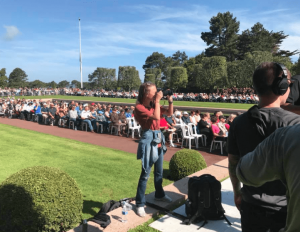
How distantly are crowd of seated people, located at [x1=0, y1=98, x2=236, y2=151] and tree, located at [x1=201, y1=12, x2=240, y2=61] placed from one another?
52.5 m

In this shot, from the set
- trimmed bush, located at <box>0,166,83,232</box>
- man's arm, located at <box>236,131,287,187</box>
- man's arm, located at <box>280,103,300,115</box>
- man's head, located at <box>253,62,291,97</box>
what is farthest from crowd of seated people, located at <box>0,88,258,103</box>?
man's arm, located at <box>236,131,287,187</box>

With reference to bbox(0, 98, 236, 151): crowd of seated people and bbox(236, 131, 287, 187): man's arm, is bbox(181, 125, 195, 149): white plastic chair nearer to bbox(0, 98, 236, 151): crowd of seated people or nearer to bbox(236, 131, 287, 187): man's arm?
bbox(0, 98, 236, 151): crowd of seated people

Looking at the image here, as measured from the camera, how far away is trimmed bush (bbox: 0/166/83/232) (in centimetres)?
313

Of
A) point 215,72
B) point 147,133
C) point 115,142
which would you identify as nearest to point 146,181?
point 147,133

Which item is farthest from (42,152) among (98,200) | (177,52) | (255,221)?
(177,52)

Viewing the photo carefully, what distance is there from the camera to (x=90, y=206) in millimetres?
4625

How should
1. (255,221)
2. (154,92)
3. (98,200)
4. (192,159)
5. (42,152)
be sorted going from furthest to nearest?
1. (42,152)
2. (192,159)
3. (98,200)
4. (154,92)
5. (255,221)

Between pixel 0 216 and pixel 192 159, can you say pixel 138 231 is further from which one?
pixel 192 159

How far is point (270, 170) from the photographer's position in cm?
118

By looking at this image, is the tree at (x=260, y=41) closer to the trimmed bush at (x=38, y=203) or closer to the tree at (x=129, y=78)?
the tree at (x=129, y=78)

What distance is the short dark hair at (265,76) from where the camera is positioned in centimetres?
188

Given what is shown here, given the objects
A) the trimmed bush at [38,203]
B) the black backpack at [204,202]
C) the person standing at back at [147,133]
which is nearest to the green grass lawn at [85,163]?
the trimmed bush at [38,203]

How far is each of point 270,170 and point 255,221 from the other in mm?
947

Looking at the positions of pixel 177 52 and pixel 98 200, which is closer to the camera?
pixel 98 200
